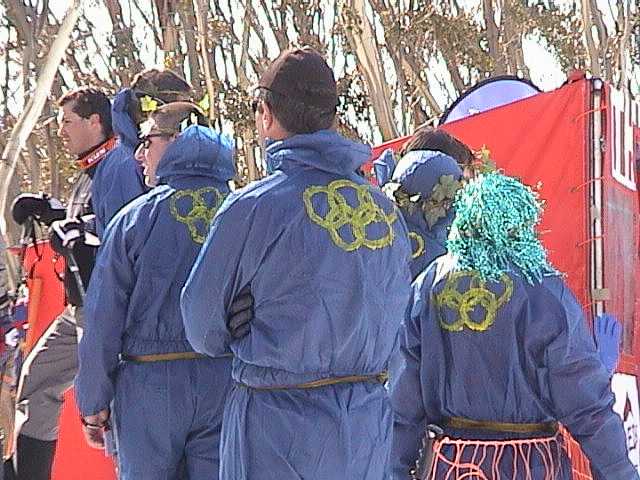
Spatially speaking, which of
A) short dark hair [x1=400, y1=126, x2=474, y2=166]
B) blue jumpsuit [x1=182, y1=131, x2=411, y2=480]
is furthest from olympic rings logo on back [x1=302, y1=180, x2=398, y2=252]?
short dark hair [x1=400, y1=126, x2=474, y2=166]

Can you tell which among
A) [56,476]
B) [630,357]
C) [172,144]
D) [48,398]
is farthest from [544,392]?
[56,476]

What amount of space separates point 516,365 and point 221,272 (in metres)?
0.85

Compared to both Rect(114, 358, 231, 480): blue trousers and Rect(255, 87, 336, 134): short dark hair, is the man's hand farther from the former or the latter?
Rect(255, 87, 336, 134): short dark hair

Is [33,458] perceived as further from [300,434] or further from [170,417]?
[300,434]

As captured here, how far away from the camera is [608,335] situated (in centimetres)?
488

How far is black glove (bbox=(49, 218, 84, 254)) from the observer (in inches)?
185

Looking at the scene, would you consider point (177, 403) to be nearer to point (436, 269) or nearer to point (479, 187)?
point (436, 269)

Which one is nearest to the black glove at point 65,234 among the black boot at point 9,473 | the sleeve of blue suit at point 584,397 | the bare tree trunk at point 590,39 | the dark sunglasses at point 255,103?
the black boot at point 9,473

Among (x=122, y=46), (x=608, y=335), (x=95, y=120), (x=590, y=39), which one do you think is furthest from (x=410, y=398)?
(x=122, y=46)

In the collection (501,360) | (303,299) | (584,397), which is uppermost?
(303,299)

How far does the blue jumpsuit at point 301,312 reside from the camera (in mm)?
3027

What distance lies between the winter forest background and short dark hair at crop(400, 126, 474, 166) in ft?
28.8

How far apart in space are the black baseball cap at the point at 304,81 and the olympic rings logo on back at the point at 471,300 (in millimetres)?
636

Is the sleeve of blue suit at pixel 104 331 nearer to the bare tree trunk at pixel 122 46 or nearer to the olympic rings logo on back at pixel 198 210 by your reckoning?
the olympic rings logo on back at pixel 198 210
